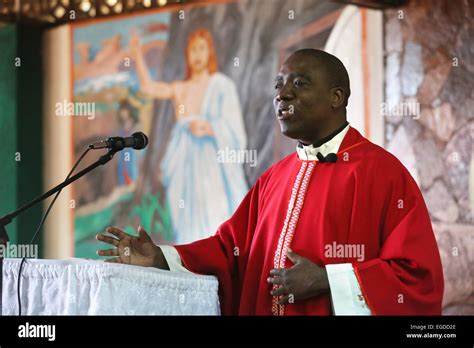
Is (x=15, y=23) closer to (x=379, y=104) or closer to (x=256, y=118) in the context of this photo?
(x=256, y=118)

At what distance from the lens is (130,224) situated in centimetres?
777

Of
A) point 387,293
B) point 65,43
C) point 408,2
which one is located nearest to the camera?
point 387,293

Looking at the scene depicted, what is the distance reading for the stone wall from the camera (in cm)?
592

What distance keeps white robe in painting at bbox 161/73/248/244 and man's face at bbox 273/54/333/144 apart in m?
3.87

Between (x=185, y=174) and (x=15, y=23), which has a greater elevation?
(x=15, y=23)

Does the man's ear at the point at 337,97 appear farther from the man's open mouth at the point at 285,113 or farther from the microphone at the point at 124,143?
the microphone at the point at 124,143

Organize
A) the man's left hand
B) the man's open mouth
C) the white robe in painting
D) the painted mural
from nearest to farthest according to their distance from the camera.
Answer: the man's left hand, the man's open mouth, the painted mural, the white robe in painting

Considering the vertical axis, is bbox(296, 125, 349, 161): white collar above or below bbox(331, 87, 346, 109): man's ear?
below

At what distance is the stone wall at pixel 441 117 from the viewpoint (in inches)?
233

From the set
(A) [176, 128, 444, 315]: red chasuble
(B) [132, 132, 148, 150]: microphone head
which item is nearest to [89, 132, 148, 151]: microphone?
(B) [132, 132, 148, 150]: microphone head

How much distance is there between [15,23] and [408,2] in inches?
146

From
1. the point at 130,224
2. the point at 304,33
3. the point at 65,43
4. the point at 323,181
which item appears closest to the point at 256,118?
the point at 304,33
